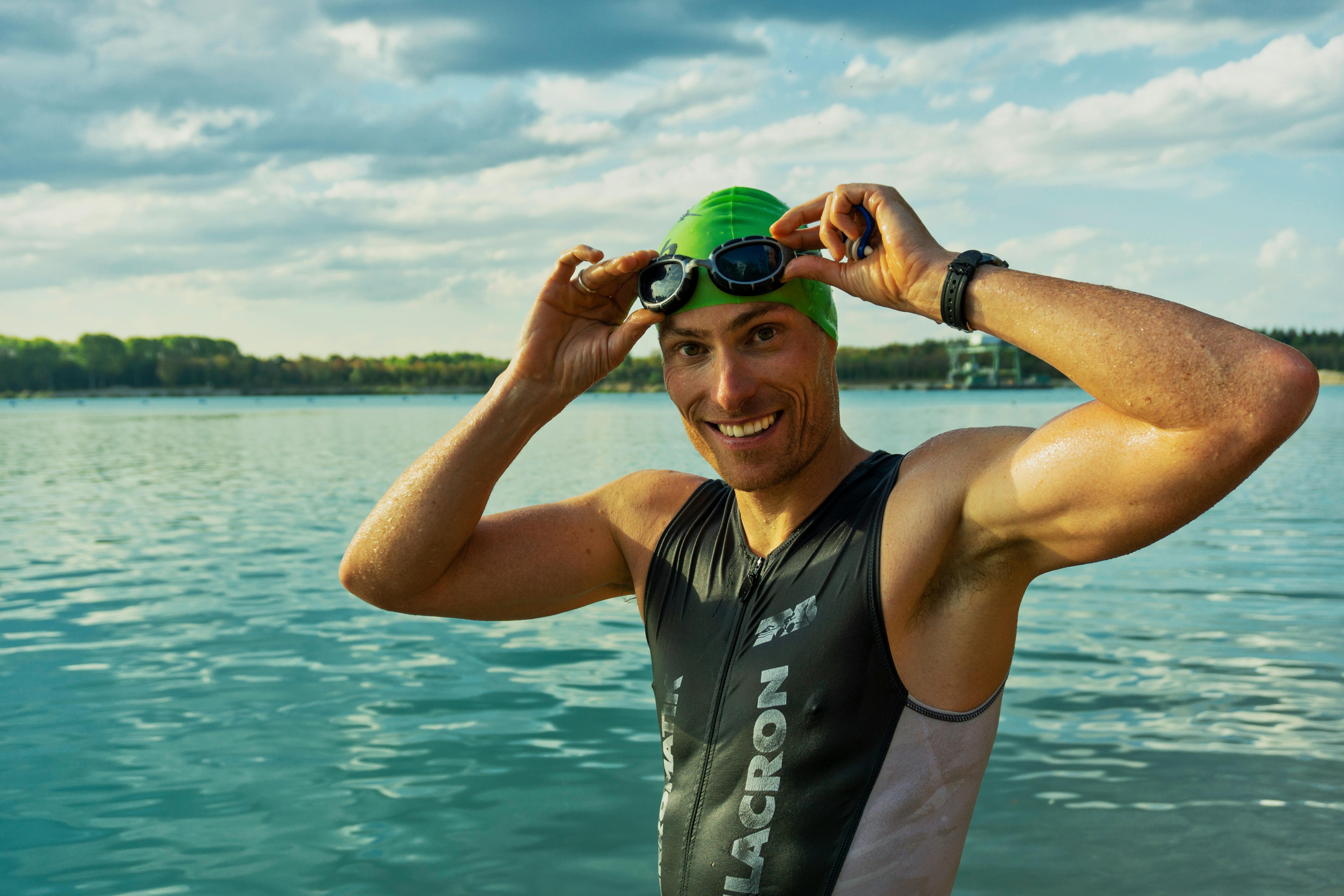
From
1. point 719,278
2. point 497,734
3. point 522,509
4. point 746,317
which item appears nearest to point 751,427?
point 746,317

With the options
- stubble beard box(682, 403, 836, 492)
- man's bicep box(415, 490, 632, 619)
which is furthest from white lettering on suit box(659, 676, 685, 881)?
stubble beard box(682, 403, 836, 492)

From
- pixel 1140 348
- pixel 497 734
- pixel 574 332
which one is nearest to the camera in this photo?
pixel 1140 348

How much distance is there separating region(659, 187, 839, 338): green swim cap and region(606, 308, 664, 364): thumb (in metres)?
0.09

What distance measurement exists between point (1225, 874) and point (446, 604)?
14.3ft

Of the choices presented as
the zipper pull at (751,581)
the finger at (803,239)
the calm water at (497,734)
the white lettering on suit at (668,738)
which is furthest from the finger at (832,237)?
the calm water at (497,734)

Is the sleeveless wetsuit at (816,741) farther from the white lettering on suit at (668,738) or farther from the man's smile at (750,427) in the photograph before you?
the man's smile at (750,427)

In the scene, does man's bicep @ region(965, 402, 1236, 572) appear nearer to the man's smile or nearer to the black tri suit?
the black tri suit

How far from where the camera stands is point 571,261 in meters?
3.09

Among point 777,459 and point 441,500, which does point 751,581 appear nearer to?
point 777,459

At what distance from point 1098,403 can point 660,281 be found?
125 cm

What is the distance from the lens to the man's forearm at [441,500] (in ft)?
9.84

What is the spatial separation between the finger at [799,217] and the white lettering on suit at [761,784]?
119 cm

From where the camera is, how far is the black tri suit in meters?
2.61

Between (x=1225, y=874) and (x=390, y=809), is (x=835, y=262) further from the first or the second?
(x=390, y=809)
